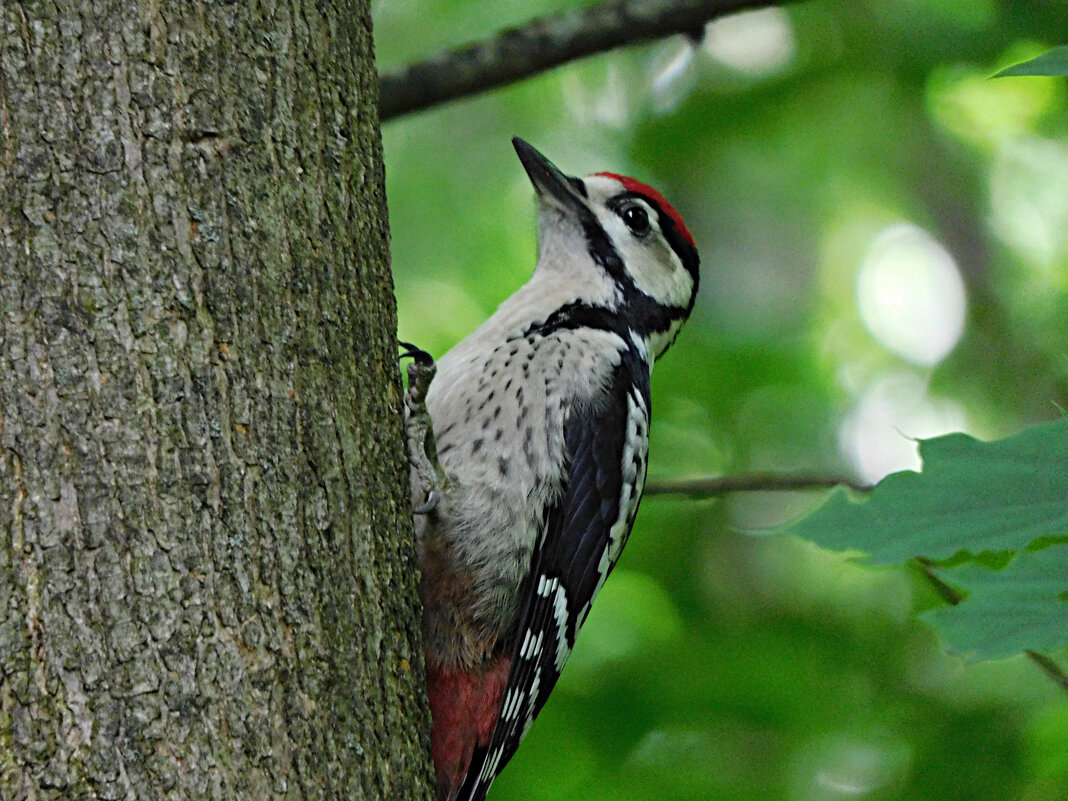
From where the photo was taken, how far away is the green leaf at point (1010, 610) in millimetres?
1337

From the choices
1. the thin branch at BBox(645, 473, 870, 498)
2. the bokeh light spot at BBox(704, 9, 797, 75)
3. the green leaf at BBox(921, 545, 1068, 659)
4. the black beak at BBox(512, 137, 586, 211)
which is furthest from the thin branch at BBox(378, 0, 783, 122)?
the bokeh light spot at BBox(704, 9, 797, 75)

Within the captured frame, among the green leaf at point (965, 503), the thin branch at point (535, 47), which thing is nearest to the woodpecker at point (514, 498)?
the thin branch at point (535, 47)

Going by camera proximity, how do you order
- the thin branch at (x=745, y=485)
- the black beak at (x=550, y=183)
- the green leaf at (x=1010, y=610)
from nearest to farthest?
the green leaf at (x=1010, y=610), the thin branch at (x=745, y=485), the black beak at (x=550, y=183)

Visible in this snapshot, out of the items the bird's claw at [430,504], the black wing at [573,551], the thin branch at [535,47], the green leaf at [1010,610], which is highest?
the thin branch at [535,47]

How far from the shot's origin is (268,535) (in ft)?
5.24

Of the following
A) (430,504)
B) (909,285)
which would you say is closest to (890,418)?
(909,285)

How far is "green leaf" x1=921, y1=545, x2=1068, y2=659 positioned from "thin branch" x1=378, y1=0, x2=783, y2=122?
2.15m

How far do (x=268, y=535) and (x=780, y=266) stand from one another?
Result: 23.8 feet

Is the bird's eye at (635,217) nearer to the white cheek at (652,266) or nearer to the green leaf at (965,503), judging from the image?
the white cheek at (652,266)

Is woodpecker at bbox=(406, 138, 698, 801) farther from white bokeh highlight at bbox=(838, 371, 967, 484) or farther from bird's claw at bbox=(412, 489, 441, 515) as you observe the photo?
white bokeh highlight at bbox=(838, 371, 967, 484)

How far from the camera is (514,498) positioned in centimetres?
275

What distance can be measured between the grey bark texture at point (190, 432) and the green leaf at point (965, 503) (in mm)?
687

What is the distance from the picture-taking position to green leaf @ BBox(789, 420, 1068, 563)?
138 cm

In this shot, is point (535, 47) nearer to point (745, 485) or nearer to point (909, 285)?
point (745, 485)
